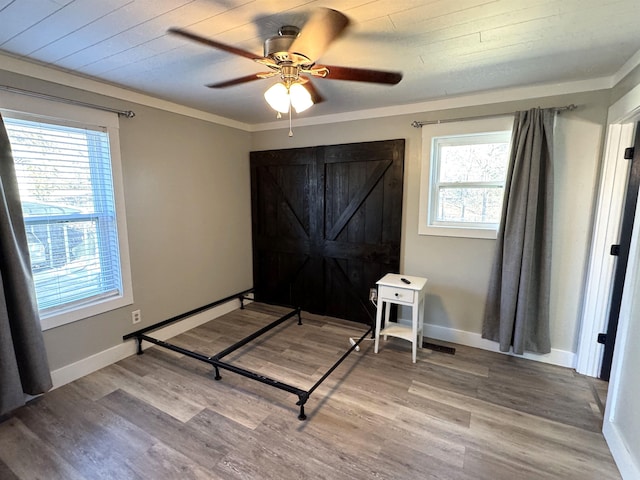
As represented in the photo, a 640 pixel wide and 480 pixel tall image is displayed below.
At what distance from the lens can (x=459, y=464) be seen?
5.72ft

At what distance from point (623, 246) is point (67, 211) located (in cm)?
430

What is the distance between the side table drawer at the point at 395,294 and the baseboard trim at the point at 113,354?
2.11 m

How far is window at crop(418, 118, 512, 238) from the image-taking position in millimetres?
2863

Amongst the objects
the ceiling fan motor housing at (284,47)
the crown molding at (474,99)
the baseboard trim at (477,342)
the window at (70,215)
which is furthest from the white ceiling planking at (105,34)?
the baseboard trim at (477,342)

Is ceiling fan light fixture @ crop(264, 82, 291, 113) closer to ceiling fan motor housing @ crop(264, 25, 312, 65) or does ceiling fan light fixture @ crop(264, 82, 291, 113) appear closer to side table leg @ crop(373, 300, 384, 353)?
ceiling fan motor housing @ crop(264, 25, 312, 65)

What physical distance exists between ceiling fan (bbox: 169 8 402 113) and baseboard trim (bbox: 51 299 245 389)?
2502 millimetres

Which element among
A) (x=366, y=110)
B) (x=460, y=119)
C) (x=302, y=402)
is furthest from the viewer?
(x=366, y=110)

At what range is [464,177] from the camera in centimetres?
303

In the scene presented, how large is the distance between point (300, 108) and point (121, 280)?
225cm

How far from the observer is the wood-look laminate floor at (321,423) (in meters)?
1.72

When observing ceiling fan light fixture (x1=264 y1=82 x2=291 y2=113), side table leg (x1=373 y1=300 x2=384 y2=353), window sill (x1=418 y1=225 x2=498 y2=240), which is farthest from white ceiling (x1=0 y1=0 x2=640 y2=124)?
side table leg (x1=373 y1=300 x2=384 y2=353)

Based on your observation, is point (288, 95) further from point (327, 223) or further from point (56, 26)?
point (327, 223)

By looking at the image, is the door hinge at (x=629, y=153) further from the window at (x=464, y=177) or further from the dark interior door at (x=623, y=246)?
the window at (x=464, y=177)

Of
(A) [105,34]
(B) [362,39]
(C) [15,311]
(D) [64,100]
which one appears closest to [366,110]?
(B) [362,39]
